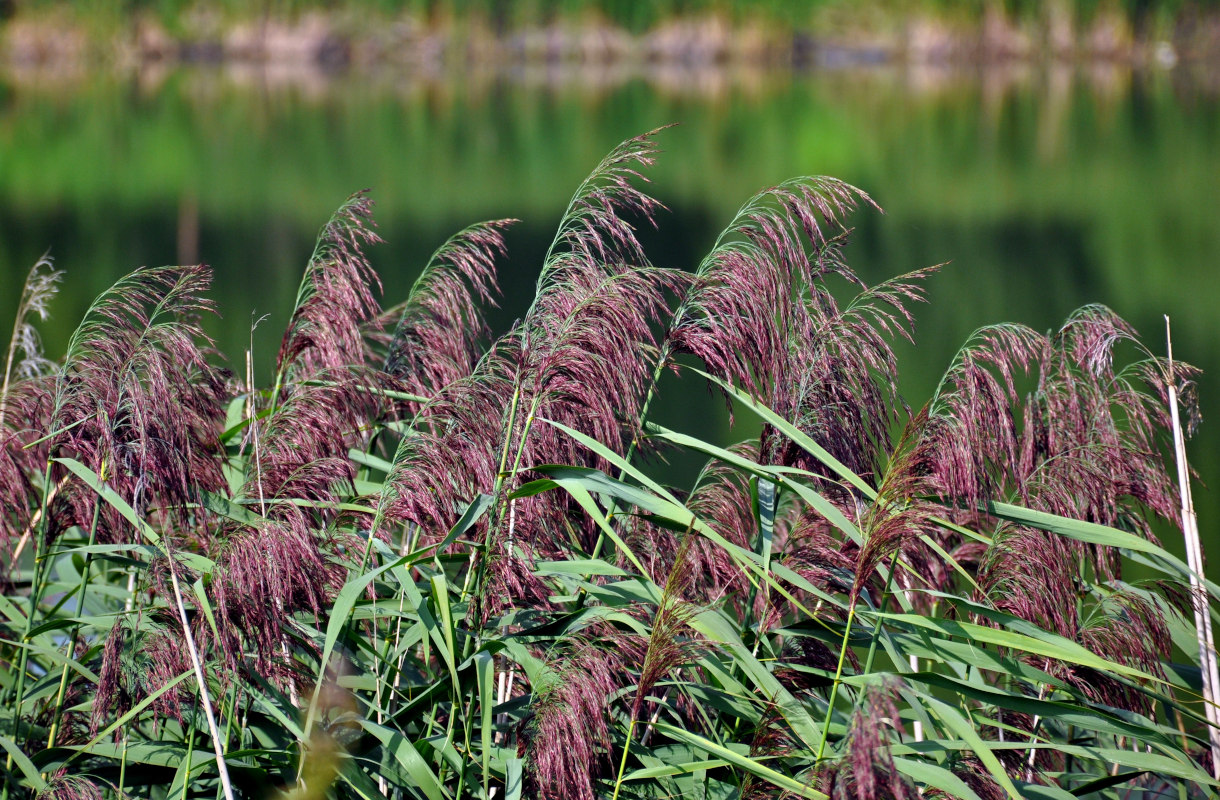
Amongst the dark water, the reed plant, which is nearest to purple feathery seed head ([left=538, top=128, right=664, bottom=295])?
the reed plant

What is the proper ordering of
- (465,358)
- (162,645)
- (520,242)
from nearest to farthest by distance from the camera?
(162,645) → (465,358) → (520,242)

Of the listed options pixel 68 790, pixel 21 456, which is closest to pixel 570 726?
pixel 68 790

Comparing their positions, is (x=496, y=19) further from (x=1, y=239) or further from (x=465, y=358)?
(x=465, y=358)

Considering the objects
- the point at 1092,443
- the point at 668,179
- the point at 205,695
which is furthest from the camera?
the point at 668,179

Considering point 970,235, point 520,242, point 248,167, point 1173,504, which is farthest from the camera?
point 248,167

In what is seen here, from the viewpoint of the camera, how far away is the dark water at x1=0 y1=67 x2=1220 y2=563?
921cm

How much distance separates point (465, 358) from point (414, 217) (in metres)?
10.5

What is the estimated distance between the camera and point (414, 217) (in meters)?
12.6

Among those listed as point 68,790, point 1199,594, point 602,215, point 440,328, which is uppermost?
point 602,215

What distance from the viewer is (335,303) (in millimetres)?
2371

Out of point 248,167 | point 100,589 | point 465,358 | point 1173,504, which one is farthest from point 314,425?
point 248,167

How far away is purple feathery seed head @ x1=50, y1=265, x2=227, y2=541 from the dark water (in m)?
3.94

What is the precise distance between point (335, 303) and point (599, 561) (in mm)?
877

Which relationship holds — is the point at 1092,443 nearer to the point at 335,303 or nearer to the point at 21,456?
the point at 335,303
